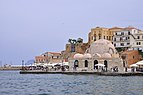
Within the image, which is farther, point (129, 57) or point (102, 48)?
point (129, 57)

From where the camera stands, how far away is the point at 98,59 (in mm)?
90000

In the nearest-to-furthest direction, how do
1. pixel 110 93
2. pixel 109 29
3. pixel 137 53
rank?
1. pixel 110 93
2. pixel 137 53
3. pixel 109 29

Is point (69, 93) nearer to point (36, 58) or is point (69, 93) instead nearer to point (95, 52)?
point (95, 52)

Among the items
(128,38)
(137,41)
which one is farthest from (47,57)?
(137,41)

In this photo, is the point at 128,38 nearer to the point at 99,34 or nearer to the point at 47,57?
the point at 99,34

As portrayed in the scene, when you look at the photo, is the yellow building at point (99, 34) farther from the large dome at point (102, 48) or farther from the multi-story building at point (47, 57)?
the multi-story building at point (47, 57)

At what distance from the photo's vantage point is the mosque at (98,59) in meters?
89.4

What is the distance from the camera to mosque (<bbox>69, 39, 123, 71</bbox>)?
89.4m

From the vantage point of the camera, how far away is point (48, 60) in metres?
128

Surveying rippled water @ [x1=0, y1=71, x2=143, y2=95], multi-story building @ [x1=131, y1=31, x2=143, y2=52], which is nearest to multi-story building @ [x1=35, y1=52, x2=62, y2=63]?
multi-story building @ [x1=131, y1=31, x2=143, y2=52]

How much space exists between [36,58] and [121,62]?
5580 cm

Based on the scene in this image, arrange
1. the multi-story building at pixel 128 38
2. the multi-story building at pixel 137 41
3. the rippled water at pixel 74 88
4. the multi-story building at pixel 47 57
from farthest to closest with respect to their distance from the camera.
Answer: the multi-story building at pixel 47 57
the multi-story building at pixel 128 38
the multi-story building at pixel 137 41
the rippled water at pixel 74 88

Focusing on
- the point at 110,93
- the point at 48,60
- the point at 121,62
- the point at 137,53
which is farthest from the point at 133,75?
the point at 48,60

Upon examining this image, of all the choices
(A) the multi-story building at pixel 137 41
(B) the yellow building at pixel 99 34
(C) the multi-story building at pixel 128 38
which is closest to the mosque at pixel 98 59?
(A) the multi-story building at pixel 137 41
